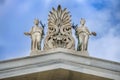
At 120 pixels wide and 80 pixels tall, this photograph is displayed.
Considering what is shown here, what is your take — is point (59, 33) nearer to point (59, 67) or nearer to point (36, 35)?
point (36, 35)

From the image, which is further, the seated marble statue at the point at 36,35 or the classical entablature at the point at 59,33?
the seated marble statue at the point at 36,35

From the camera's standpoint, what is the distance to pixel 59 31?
16422 mm

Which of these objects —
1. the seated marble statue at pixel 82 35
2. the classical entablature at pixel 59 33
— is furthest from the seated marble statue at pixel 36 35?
the seated marble statue at pixel 82 35

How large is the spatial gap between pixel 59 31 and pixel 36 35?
3.17ft

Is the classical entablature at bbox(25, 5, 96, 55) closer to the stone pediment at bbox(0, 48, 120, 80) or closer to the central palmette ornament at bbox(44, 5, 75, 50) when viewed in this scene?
the central palmette ornament at bbox(44, 5, 75, 50)

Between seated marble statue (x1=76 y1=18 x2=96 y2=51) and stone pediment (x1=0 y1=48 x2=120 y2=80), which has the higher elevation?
seated marble statue (x1=76 y1=18 x2=96 y2=51)

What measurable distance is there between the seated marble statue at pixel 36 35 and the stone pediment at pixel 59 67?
196 centimetres

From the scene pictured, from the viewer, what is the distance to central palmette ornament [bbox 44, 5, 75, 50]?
16000mm

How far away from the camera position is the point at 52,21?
17.0 m

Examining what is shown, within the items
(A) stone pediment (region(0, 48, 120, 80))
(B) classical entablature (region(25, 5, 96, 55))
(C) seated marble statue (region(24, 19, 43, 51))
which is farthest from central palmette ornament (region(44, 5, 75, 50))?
(A) stone pediment (region(0, 48, 120, 80))

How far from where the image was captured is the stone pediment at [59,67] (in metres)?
13.9

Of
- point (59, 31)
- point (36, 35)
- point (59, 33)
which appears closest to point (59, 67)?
point (59, 33)

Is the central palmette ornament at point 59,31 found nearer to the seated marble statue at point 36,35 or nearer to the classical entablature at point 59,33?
the classical entablature at point 59,33

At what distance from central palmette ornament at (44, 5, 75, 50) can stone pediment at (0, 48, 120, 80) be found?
1744mm
